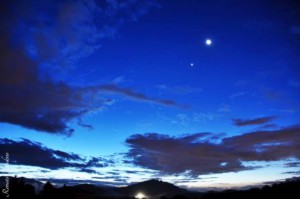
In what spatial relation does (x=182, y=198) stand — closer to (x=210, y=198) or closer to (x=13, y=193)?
(x=210, y=198)

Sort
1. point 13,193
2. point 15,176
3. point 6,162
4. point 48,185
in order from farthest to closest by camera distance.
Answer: point 15,176 → point 48,185 → point 13,193 → point 6,162

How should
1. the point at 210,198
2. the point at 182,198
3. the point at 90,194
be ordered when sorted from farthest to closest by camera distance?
the point at 210,198, the point at 182,198, the point at 90,194

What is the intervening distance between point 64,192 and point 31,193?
7.85 meters

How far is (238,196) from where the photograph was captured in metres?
107

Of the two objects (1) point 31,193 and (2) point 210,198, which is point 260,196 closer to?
(2) point 210,198

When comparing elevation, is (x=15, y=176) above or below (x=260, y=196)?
above

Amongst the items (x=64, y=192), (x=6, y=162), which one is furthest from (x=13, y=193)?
(x=6, y=162)

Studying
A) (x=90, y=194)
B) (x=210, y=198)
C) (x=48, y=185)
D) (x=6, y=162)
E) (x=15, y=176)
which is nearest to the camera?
(x=6, y=162)

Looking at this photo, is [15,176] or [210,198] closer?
[15,176]

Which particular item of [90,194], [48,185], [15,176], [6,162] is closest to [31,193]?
[48,185]

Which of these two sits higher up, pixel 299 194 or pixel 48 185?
pixel 48 185

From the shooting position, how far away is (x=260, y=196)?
95.0 metres

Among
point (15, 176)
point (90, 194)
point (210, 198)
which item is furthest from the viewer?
point (210, 198)

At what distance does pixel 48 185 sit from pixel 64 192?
5.24 meters
